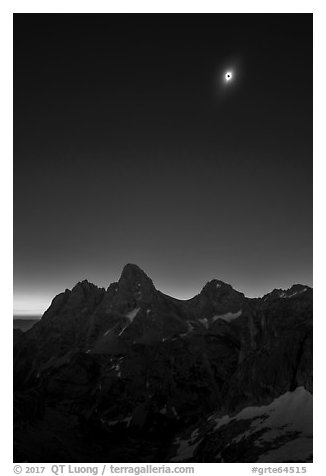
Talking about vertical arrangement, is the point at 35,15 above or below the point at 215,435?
above
